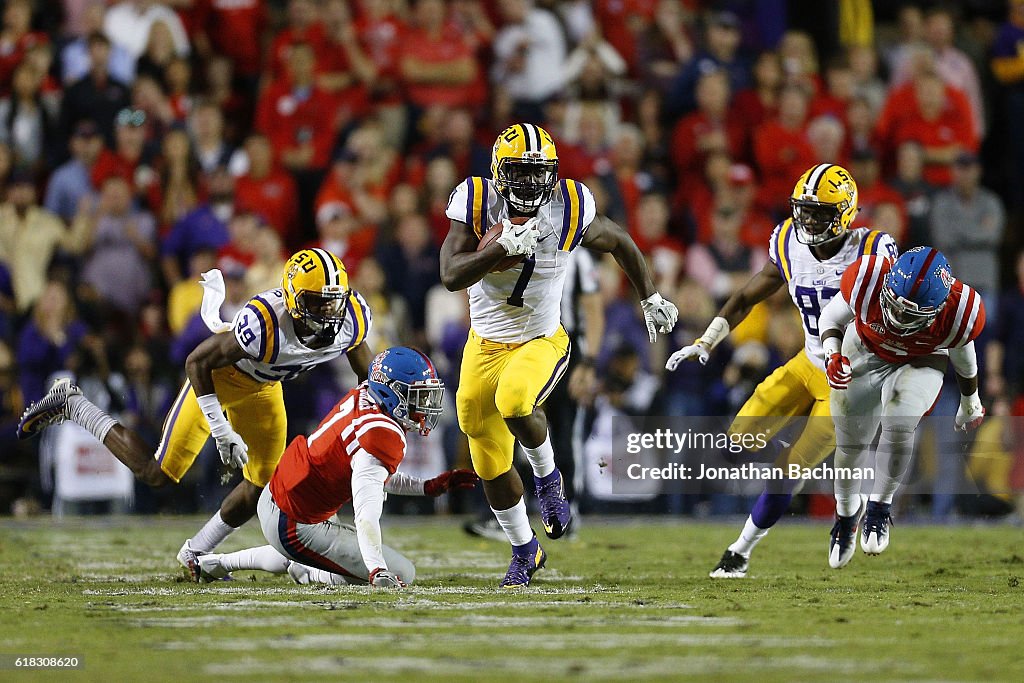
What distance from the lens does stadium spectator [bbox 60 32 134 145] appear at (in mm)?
13812

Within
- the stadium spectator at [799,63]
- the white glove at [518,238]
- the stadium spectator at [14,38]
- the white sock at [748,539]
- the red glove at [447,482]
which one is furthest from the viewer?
the stadium spectator at [799,63]

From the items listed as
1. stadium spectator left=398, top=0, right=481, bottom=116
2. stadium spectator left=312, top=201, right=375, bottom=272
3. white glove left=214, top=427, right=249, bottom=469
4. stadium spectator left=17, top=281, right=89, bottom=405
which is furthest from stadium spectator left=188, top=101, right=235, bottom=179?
white glove left=214, top=427, right=249, bottom=469

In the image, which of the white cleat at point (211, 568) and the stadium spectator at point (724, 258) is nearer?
the white cleat at point (211, 568)

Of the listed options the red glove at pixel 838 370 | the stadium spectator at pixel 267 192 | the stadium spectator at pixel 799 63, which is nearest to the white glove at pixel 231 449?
the red glove at pixel 838 370

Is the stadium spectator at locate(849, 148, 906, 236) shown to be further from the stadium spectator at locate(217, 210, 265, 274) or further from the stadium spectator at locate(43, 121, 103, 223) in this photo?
the stadium spectator at locate(43, 121, 103, 223)

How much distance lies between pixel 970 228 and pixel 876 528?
17.7ft

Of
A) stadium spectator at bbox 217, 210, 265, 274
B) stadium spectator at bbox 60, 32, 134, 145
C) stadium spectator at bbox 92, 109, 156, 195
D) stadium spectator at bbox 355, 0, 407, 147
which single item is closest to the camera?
stadium spectator at bbox 217, 210, 265, 274

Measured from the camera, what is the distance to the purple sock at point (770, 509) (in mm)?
8445

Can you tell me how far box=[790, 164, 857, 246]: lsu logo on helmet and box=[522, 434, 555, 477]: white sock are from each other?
192 centimetres

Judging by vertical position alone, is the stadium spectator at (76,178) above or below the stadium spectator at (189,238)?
above

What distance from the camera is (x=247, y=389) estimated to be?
27.7ft

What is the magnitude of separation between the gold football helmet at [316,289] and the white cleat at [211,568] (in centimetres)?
132

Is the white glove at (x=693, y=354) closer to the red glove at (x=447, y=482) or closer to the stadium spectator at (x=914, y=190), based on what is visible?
the red glove at (x=447, y=482)

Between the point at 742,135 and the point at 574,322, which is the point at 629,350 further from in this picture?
the point at 742,135
